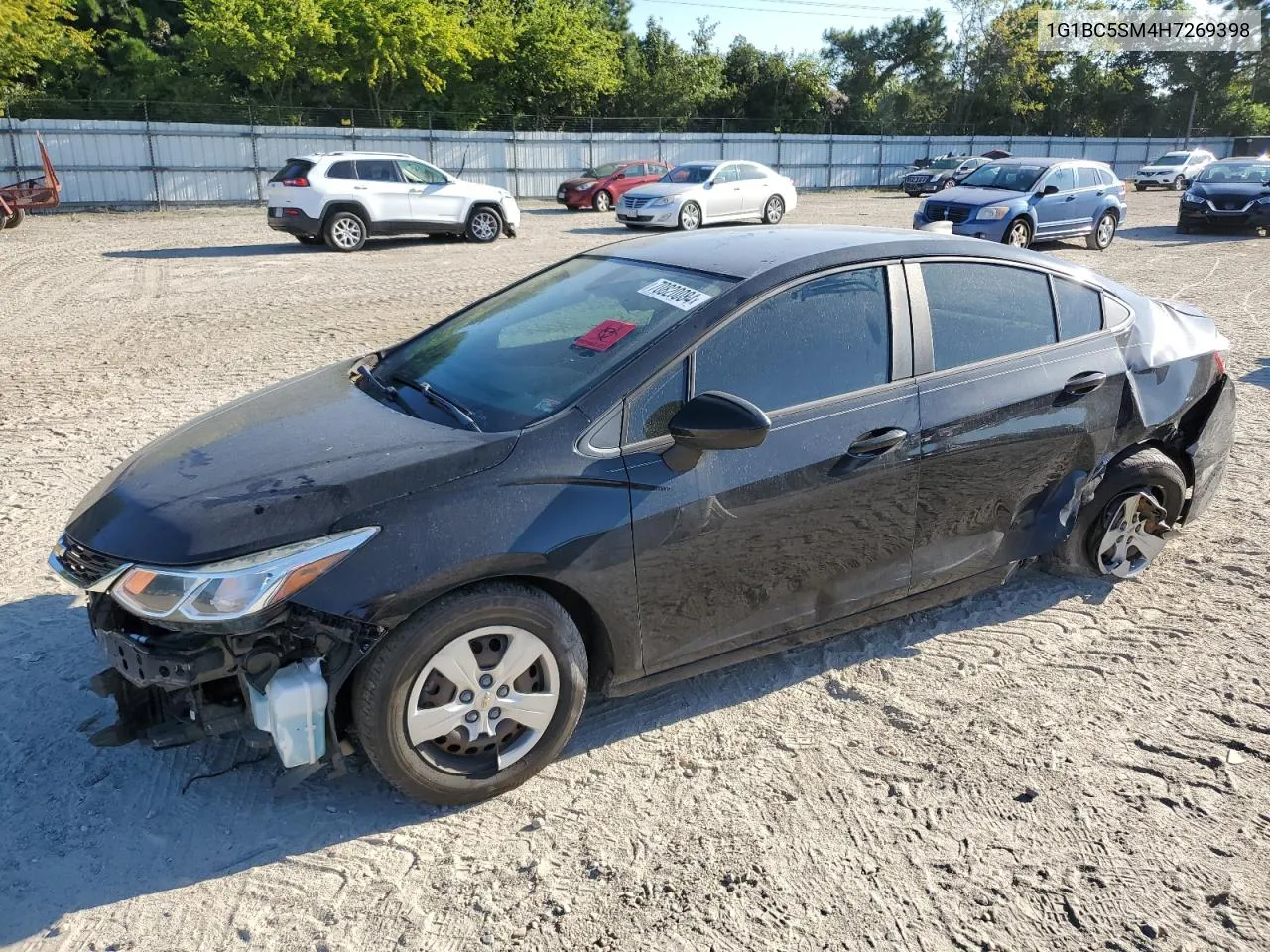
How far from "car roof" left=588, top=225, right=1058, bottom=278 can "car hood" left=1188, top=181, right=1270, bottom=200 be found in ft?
61.2

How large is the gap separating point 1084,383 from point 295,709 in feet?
10.7

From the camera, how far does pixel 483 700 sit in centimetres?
290

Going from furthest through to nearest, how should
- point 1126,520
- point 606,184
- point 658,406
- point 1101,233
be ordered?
point 606,184 → point 1101,233 → point 1126,520 → point 658,406

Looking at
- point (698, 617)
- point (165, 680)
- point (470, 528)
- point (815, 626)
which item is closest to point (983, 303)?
point (815, 626)

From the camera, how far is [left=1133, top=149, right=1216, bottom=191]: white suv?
119ft

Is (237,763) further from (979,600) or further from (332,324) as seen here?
(332,324)

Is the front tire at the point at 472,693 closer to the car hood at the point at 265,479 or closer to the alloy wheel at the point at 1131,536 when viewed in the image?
the car hood at the point at 265,479

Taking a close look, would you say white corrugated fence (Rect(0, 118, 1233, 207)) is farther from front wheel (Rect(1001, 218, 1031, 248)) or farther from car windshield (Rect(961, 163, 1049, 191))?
front wheel (Rect(1001, 218, 1031, 248))

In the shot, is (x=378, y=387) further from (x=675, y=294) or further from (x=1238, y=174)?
(x=1238, y=174)

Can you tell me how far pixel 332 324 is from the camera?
1004 cm

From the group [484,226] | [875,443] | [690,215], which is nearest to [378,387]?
[875,443]

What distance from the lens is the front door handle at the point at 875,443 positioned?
340cm

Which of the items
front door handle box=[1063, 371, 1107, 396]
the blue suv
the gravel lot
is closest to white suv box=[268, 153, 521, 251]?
the blue suv

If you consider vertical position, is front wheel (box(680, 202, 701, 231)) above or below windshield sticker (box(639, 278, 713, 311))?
below
